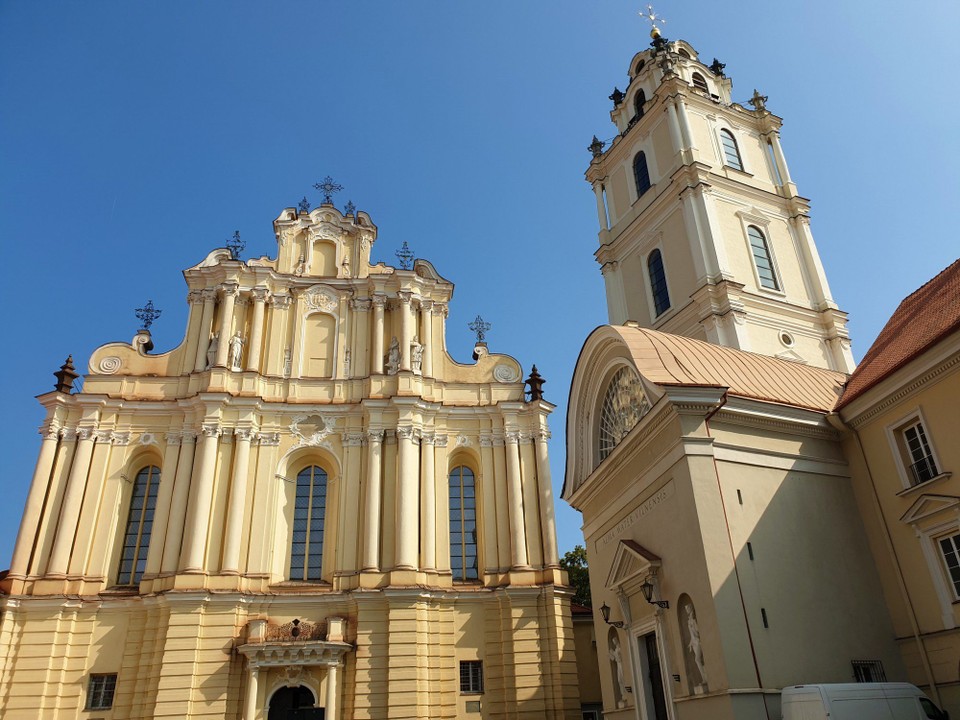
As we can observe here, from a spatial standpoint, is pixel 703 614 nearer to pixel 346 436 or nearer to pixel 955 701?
pixel 955 701

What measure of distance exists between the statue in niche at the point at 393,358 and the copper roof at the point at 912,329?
16.3m

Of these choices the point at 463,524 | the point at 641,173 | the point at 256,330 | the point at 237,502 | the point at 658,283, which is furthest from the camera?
the point at 641,173

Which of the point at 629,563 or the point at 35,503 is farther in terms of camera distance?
the point at 35,503

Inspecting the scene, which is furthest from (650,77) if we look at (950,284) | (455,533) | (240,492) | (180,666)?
(180,666)

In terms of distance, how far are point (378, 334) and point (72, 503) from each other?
12.0 meters

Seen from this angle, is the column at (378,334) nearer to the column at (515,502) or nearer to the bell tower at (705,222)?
the column at (515,502)

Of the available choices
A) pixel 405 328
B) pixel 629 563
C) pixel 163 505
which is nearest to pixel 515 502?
pixel 405 328

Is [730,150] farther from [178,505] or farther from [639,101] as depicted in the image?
[178,505]

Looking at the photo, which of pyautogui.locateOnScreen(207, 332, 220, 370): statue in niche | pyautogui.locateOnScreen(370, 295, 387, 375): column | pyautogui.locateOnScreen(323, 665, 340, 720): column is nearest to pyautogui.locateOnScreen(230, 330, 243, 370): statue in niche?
pyautogui.locateOnScreen(207, 332, 220, 370): statue in niche

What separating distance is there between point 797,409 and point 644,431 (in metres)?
3.09

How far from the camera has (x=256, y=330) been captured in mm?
28797

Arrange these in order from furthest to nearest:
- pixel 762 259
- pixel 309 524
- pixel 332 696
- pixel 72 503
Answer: pixel 762 259
pixel 309 524
pixel 72 503
pixel 332 696

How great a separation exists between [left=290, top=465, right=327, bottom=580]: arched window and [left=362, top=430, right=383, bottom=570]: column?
1907 mm

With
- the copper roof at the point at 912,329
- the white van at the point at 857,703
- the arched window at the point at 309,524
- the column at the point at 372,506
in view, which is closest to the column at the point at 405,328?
the column at the point at 372,506
